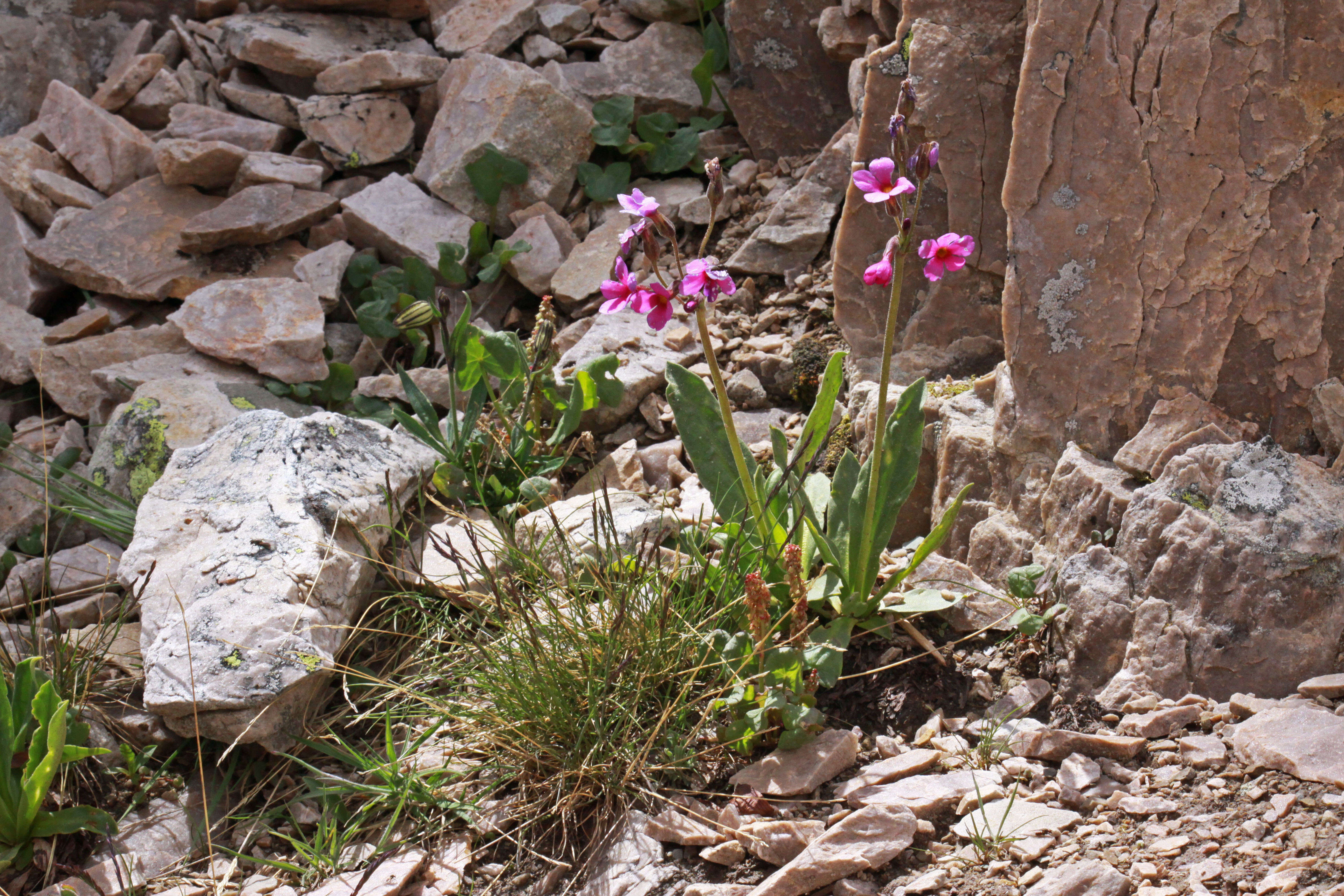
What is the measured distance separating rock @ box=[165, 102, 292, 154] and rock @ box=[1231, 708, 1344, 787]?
4976mm

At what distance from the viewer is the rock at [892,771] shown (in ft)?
7.32

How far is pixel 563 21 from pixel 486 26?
0.42 meters

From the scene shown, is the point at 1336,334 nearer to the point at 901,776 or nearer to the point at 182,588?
the point at 901,776

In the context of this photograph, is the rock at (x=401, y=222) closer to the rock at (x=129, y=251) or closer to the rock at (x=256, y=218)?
the rock at (x=256, y=218)

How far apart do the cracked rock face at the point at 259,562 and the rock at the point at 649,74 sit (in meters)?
2.52

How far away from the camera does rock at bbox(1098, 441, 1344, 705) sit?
232cm

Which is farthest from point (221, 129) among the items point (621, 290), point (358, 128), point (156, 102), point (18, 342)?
point (621, 290)

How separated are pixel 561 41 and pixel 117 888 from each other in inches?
181

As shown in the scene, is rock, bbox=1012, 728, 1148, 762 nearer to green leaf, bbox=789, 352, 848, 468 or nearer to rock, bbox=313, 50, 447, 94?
green leaf, bbox=789, 352, 848, 468

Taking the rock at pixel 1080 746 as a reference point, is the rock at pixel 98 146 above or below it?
above

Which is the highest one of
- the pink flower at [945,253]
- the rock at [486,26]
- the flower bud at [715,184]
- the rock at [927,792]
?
the rock at [486,26]

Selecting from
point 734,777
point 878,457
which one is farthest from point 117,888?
point 878,457

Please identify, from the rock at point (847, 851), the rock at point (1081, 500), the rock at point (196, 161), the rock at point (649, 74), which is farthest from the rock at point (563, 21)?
the rock at point (847, 851)

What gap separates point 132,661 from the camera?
308 centimetres
